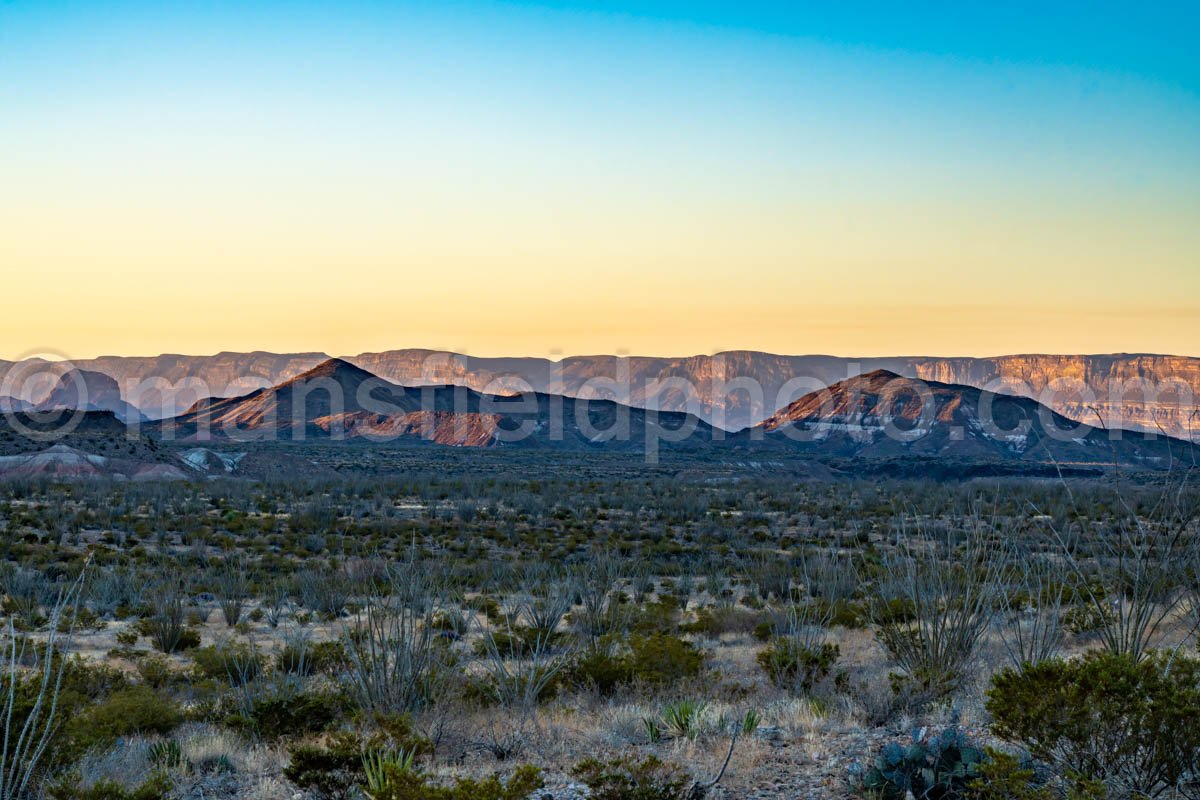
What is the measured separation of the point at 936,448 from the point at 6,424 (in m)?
91.6

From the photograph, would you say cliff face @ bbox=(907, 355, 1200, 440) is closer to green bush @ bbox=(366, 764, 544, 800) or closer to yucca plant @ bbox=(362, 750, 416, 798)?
yucca plant @ bbox=(362, 750, 416, 798)

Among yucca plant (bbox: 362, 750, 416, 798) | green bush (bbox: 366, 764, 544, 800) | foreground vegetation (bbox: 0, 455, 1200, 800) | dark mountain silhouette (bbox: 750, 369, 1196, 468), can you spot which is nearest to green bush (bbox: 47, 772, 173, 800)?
foreground vegetation (bbox: 0, 455, 1200, 800)

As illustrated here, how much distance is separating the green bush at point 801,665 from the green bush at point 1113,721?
Result: 14.7 feet

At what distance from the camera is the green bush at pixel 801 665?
33.7 ft

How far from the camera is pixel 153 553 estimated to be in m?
24.3

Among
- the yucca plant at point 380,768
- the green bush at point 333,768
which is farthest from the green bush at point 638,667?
the green bush at point 333,768

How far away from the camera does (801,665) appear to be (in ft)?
33.0

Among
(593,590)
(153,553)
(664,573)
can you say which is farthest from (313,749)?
(153,553)

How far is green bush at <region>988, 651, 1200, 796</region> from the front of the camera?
17.4 feet

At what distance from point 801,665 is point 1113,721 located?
4834 millimetres

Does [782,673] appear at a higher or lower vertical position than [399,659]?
lower

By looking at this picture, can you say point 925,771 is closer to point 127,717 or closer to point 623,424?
point 127,717

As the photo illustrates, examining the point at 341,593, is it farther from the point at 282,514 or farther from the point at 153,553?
the point at 282,514

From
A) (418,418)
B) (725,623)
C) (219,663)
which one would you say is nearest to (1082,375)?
(418,418)
